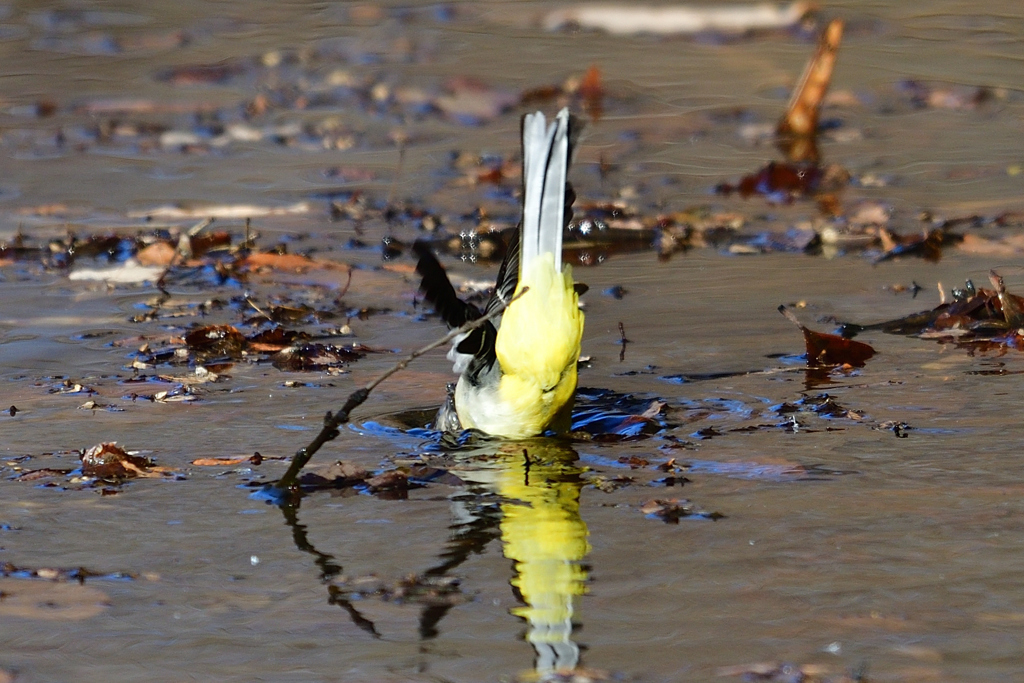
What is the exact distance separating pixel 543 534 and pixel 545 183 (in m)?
1.09

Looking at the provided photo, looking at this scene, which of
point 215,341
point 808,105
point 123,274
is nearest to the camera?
point 215,341

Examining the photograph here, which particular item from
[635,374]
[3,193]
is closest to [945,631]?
[635,374]

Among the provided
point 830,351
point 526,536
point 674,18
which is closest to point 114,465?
point 526,536

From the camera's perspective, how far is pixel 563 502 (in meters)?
3.49

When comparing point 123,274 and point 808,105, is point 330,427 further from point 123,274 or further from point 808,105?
point 808,105

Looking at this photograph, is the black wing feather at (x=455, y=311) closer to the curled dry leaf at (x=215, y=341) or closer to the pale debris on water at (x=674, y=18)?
the curled dry leaf at (x=215, y=341)

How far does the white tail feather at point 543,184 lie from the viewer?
12.6ft

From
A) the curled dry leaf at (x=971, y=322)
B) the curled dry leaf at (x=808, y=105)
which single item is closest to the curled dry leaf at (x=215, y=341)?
the curled dry leaf at (x=971, y=322)

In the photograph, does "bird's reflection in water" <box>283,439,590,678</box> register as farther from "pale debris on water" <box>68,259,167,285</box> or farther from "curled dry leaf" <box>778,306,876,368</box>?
"pale debris on water" <box>68,259,167,285</box>

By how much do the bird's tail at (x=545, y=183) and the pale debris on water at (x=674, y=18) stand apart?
37.4ft

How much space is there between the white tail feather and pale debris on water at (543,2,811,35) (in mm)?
11405

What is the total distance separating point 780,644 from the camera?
2.56m

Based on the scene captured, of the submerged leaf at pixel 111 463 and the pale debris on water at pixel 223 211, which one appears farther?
the pale debris on water at pixel 223 211

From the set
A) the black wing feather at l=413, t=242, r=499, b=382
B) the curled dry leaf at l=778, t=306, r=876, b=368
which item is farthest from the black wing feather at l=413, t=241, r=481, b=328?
the curled dry leaf at l=778, t=306, r=876, b=368
